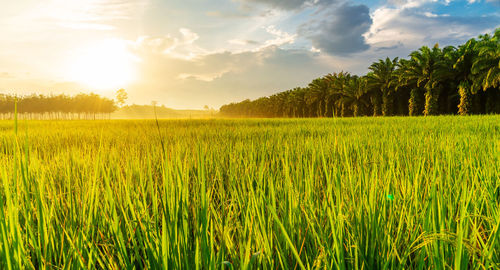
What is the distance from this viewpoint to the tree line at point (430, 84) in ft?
76.1

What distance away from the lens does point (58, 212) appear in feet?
4.22

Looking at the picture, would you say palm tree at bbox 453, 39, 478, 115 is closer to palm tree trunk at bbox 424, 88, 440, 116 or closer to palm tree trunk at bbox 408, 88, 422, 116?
palm tree trunk at bbox 424, 88, 440, 116

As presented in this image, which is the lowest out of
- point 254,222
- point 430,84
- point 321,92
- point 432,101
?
point 254,222

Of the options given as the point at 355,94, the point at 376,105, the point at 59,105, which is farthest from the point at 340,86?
the point at 59,105

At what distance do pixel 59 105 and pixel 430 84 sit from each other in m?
96.0

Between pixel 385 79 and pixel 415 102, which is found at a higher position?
pixel 385 79

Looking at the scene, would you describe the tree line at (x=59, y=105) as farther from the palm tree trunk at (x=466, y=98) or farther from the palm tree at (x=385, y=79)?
the palm tree trunk at (x=466, y=98)

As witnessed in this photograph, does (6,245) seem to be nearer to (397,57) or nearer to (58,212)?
(58,212)

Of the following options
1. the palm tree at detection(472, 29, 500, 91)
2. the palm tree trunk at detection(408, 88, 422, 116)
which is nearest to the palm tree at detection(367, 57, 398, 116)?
the palm tree trunk at detection(408, 88, 422, 116)

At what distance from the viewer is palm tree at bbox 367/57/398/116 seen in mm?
33156

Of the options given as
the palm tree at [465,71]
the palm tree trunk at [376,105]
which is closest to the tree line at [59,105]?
the palm tree trunk at [376,105]

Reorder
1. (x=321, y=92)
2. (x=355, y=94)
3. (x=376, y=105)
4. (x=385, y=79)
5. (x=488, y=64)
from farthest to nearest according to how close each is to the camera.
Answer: (x=321, y=92) < (x=355, y=94) < (x=376, y=105) < (x=385, y=79) < (x=488, y=64)

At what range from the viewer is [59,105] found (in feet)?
267

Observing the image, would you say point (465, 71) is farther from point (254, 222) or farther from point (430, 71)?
point (254, 222)
